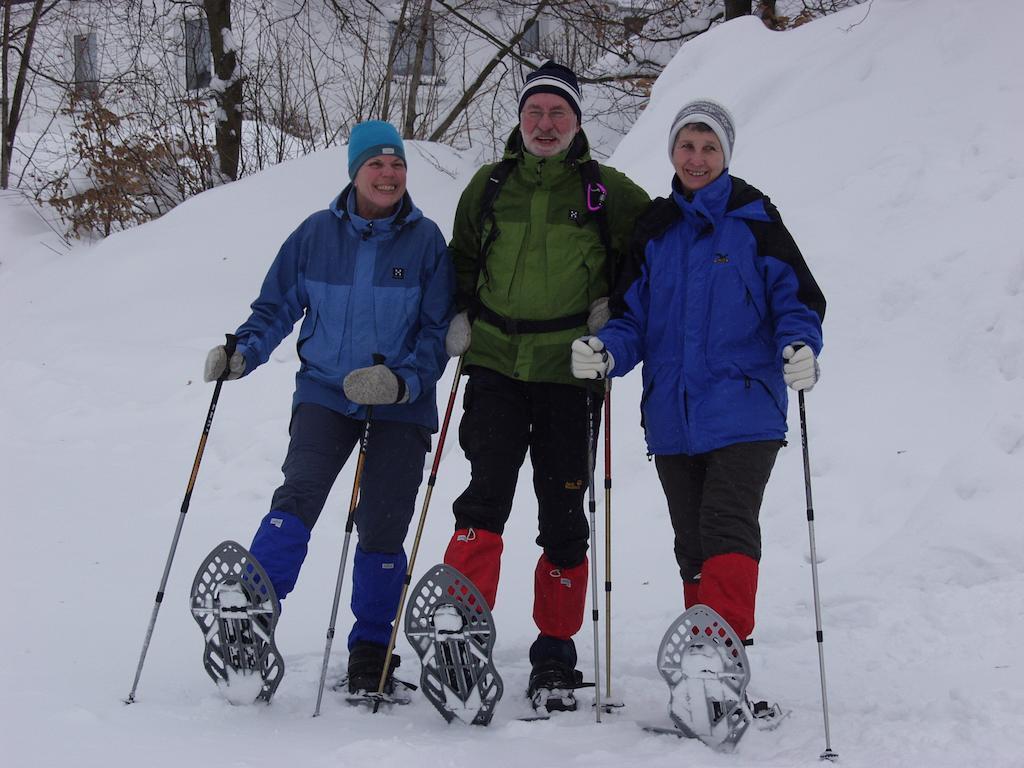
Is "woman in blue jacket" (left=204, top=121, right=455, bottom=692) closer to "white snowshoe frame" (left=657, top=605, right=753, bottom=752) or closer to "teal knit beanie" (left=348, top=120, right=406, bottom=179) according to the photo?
"teal knit beanie" (left=348, top=120, right=406, bottom=179)

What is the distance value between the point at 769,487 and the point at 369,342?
100 inches

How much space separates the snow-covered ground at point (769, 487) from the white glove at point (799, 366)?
3.53 feet

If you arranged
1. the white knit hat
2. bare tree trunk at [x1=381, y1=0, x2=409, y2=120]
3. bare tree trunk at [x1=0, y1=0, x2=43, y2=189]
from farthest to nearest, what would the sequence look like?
bare tree trunk at [x1=0, y1=0, x2=43, y2=189], bare tree trunk at [x1=381, y1=0, x2=409, y2=120], the white knit hat

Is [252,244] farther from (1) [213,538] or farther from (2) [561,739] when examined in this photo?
(2) [561,739]

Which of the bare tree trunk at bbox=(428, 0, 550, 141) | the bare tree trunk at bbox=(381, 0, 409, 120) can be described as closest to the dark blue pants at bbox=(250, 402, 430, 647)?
the bare tree trunk at bbox=(381, 0, 409, 120)

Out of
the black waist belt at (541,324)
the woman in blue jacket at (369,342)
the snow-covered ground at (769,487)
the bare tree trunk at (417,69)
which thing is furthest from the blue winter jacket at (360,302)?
the bare tree trunk at (417,69)

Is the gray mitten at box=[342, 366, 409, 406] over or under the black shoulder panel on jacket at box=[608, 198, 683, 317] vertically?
under

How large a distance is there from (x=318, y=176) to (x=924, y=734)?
30.6 feet

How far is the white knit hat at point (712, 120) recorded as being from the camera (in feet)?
11.1

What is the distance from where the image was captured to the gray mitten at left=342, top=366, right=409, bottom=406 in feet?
11.1

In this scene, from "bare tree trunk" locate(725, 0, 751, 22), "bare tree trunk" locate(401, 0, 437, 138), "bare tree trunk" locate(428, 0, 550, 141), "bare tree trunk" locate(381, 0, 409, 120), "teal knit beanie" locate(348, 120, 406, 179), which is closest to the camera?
"teal knit beanie" locate(348, 120, 406, 179)

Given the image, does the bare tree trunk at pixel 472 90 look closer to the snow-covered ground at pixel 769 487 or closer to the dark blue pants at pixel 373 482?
the snow-covered ground at pixel 769 487

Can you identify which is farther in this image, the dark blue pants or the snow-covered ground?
the dark blue pants

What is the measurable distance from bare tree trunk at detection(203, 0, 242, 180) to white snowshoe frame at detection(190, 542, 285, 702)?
10.6m
